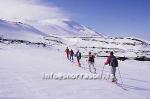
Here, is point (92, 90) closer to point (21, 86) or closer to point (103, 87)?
point (103, 87)

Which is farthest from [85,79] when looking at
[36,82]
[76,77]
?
[36,82]

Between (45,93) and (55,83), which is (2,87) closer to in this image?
(45,93)

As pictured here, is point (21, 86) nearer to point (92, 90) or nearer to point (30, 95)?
point (30, 95)

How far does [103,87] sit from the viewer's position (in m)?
18.6

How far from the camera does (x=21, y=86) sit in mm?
16141

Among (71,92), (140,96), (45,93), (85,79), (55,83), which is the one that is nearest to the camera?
(45,93)

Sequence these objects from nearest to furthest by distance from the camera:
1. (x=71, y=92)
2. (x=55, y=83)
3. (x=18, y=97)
Answer: (x=18, y=97)
(x=71, y=92)
(x=55, y=83)

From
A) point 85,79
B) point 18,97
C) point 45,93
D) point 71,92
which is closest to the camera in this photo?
point 18,97

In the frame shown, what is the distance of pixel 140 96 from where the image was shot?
17.0m

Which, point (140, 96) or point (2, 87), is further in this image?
point (140, 96)

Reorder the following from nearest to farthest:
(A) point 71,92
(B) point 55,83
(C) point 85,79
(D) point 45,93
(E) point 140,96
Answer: (D) point 45,93 → (A) point 71,92 → (E) point 140,96 → (B) point 55,83 → (C) point 85,79

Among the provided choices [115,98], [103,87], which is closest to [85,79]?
[103,87]

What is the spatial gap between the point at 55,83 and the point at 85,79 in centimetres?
359

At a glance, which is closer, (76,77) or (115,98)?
(115,98)
